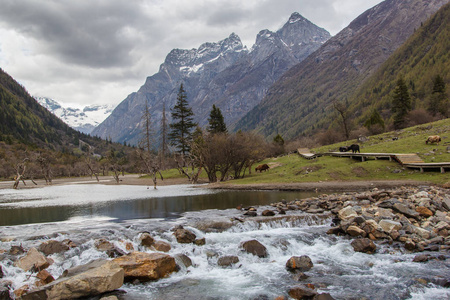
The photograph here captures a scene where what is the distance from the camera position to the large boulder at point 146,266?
40.2 ft

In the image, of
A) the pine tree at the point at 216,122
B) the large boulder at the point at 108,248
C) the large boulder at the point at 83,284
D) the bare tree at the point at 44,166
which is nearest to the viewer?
the large boulder at the point at 83,284

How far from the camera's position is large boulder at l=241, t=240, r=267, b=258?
15.4m

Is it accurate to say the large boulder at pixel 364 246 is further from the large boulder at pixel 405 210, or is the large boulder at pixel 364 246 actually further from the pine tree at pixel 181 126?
the pine tree at pixel 181 126

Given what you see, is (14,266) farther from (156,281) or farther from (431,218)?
(431,218)

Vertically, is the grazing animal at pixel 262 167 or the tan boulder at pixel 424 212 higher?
the grazing animal at pixel 262 167

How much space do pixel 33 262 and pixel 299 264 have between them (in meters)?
12.9

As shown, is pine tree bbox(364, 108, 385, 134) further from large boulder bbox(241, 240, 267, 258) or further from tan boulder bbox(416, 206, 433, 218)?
large boulder bbox(241, 240, 267, 258)

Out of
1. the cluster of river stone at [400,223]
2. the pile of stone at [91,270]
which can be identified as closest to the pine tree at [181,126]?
the cluster of river stone at [400,223]

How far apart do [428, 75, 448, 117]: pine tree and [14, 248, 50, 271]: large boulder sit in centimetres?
10303

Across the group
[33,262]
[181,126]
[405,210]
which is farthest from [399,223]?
[181,126]

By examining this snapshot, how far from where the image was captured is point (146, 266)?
12.6 meters

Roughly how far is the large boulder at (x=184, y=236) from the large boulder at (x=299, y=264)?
6.28 m

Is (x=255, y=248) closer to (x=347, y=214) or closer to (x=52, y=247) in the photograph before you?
(x=347, y=214)

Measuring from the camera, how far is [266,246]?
16312 mm
